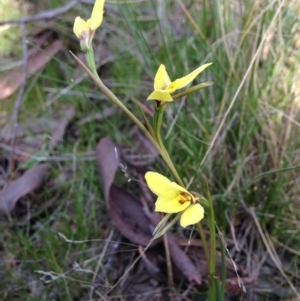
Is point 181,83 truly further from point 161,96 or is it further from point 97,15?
point 97,15

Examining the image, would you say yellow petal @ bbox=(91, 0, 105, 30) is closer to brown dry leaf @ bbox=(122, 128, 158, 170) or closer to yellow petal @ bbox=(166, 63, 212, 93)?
yellow petal @ bbox=(166, 63, 212, 93)

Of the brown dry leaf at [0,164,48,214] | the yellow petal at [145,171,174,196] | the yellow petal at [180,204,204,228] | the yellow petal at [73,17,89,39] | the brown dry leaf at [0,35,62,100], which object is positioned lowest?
the brown dry leaf at [0,164,48,214]

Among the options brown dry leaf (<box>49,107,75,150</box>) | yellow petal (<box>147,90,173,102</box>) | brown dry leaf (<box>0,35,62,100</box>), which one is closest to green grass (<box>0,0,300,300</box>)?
brown dry leaf (<box>49,107,75,150</box>)

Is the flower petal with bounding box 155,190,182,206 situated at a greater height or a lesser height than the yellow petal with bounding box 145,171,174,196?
lesser

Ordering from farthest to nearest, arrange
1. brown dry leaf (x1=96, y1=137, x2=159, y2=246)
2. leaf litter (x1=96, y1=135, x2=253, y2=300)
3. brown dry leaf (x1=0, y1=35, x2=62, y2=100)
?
1. brown dry leaf (x1=0, y1=35, x2=62, y2=100)
2. brown dry leaf (x1=96, y1=137, x2=159, y2=246)
3. leaf litter (x1=96, y1=135, x2=253, y2=300)

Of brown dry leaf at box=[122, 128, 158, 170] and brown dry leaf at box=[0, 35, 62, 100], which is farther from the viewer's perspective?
brown dry leaf at box=[0, 35, 62, 100]

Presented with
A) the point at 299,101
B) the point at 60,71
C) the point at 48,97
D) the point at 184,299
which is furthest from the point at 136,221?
the point at 60,71

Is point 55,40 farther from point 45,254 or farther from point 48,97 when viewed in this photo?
point 45,254

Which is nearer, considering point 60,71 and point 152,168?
point 152,168
